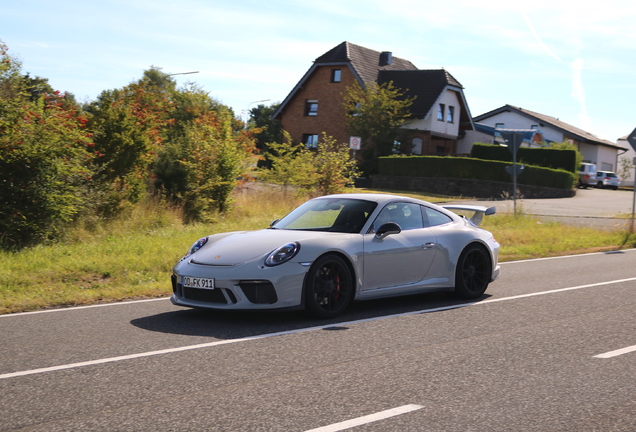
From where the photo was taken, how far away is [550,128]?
214ft

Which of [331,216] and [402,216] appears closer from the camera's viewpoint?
[331,216]

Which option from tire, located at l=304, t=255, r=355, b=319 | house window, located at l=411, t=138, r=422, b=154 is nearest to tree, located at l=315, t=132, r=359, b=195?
tire, located at l=304, t=255, r=355, b=319

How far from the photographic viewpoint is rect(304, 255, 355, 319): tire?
761 centimetres

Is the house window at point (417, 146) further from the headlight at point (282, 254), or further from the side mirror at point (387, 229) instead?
the headlight at point (282, 254)

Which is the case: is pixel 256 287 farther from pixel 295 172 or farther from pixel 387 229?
pixel 295 172

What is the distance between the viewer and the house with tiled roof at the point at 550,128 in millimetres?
64875

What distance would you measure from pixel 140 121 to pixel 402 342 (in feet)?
44.1

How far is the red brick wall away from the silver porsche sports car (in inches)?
1696

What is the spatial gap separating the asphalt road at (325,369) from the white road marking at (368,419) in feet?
0.04

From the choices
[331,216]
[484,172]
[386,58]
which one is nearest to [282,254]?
[331,216]

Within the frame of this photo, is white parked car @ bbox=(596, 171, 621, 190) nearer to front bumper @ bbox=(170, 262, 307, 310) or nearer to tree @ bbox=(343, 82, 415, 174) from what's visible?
tree @ bbox=(343, 82, 415, 174)

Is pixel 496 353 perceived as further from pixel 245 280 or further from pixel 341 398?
pixel 245 280

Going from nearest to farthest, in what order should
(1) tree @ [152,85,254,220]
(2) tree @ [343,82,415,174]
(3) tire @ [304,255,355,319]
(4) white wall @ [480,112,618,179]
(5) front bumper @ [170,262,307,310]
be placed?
(5) front bumper @ [170,262,307,310]
(3) tire @ [304,255,355,319]
(1) tree @ [152,85,254,220]
(2) tree @ [343,82,415,174]
(4) white wall @ [480,112,618,179]

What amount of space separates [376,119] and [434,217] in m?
40.4
